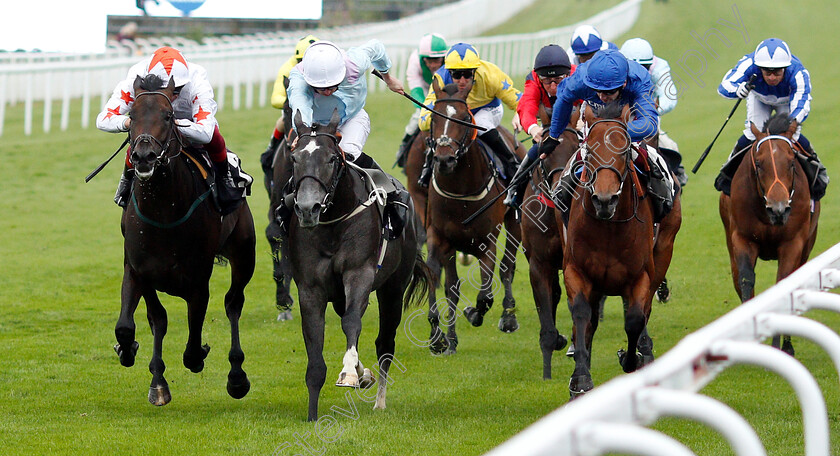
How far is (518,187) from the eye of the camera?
316 inches

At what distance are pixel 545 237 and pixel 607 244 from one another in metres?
1.34

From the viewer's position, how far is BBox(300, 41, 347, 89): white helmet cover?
6250 millimetres

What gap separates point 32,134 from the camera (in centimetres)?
1944

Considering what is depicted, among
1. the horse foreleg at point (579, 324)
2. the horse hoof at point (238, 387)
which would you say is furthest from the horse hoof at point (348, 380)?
the horse hoof at point (238, 387)

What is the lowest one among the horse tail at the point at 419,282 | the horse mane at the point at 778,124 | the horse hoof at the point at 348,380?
the horse hoof at the point at 348,380

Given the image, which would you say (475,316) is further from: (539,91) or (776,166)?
(776,166)

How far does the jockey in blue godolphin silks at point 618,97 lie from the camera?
6.07 m

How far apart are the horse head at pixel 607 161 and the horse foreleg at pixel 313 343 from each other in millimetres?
1562

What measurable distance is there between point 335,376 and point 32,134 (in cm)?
1356

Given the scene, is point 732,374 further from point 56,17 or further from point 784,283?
point 56,17

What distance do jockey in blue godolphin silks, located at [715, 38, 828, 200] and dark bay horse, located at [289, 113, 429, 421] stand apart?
11.3 ft

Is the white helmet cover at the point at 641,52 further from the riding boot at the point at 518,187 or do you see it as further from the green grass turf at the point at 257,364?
the green grass turf at the point at 257,364

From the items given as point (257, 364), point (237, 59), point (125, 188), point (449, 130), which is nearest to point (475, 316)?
point (449, 130)

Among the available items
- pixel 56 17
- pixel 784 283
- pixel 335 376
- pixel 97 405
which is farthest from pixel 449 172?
pixel 56 17
